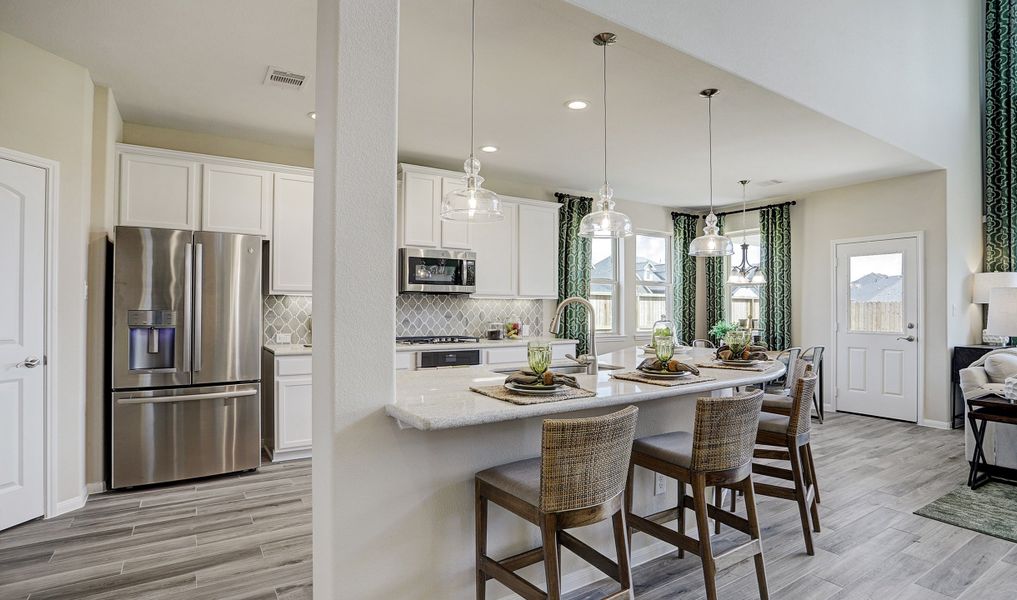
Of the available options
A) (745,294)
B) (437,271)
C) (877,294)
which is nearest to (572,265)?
(437,271)

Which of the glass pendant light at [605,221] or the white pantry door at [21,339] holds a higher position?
the glass pendant light at [605,221]

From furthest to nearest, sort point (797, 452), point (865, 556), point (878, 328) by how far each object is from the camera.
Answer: point (878, 328) → point (797, 452) → point (865, 556)

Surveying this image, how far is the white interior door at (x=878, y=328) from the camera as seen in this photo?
227 inches

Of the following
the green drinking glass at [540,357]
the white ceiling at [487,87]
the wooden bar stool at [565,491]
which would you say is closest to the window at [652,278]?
the white ceiling at [487,87]

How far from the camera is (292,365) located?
4316mm

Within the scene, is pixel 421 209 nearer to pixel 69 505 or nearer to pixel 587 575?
pixel 69 505

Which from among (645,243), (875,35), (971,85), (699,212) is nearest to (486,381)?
(875,35)

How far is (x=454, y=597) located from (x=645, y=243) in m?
6.09

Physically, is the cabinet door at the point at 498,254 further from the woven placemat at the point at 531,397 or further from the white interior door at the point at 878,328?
the white interior door at the point at 878,328

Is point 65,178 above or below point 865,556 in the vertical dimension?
above

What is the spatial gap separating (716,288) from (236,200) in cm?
621

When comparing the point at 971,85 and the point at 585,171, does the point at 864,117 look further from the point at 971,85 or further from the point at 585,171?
the point at 971,85

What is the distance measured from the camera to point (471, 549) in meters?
2.11

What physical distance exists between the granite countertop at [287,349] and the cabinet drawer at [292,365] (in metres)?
0.04
